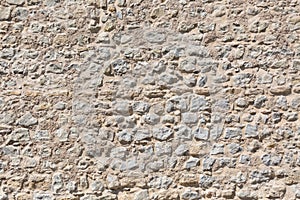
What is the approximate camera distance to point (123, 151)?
16.6ft

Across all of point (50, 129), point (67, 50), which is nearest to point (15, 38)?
point (67, 50)

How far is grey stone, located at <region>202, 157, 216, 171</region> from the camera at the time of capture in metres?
4.95

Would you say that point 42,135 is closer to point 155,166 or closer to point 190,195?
point 155,166

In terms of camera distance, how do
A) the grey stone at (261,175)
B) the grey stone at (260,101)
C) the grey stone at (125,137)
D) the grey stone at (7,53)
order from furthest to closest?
the grey stone at (7,53) → the grey stone at (125,137) → the grey stone at (260,101) → the grey stone at (261,175)

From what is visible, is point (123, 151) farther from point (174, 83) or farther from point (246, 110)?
point (246, 110)

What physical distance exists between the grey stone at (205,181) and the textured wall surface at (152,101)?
0.01m

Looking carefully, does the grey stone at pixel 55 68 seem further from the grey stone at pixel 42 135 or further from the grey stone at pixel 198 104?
the grey stone at pixel 198 104

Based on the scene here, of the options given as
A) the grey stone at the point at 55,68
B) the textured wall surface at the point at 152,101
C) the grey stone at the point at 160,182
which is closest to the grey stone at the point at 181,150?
the textured wall surface at the point at 152,101

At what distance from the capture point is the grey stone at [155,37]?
519 centimetres

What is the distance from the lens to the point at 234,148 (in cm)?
495

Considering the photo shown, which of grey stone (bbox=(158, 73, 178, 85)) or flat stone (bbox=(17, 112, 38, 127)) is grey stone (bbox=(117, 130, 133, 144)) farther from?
flat stone (bbox=(17, 112, 38, 127))

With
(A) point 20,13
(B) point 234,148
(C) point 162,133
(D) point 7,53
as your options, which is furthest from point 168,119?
(A) point 20,13

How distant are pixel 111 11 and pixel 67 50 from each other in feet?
1.74

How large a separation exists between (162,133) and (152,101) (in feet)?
0.97
